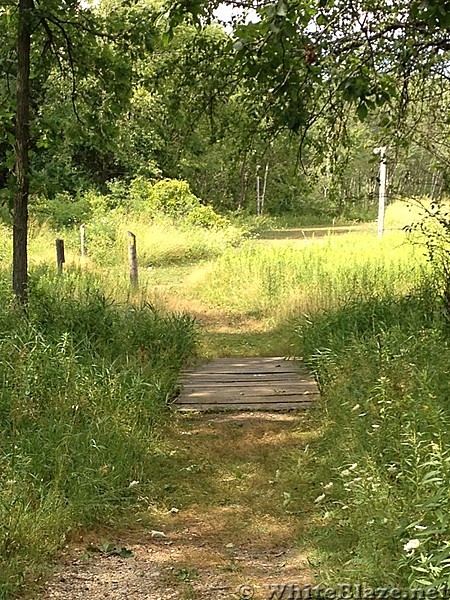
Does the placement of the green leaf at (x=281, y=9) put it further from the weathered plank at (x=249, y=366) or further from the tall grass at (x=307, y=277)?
the tall grass at (x=307, y=277)

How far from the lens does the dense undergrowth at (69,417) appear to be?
10.7 ft

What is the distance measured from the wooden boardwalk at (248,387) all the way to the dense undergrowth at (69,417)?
0.21 m

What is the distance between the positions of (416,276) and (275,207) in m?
32.6

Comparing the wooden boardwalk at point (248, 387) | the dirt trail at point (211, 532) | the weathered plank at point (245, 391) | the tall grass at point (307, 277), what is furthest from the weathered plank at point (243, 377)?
the tall grass at point (307, 277)

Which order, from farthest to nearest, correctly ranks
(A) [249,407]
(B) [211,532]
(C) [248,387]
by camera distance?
(C) [248,387] < (A) [249,407] < (B) [211,532]

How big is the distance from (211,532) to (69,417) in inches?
48.5

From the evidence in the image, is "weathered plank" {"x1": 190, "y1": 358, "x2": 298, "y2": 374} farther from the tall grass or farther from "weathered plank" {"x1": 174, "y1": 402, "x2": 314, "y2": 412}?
the tall grass

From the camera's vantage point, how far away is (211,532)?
142 inches

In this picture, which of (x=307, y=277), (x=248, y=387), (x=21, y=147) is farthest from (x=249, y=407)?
(x=307, y=277)

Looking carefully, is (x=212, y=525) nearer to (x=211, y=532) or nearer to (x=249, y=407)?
(x=211, y=532)

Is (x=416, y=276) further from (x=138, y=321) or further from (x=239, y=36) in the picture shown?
(x=239, y=36)

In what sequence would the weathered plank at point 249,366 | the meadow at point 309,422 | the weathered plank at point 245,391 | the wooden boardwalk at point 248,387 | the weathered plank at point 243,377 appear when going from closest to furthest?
1. the meadow at point 309,422
2. the wooden boardwalk at point 248,387
3. the weathered plank at point 245,391
4. the weathered plank at point 243,377
5. the weathered plank at point 249,366

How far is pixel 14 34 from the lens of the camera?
6520 mm

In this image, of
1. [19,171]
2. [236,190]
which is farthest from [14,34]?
[236,190]
